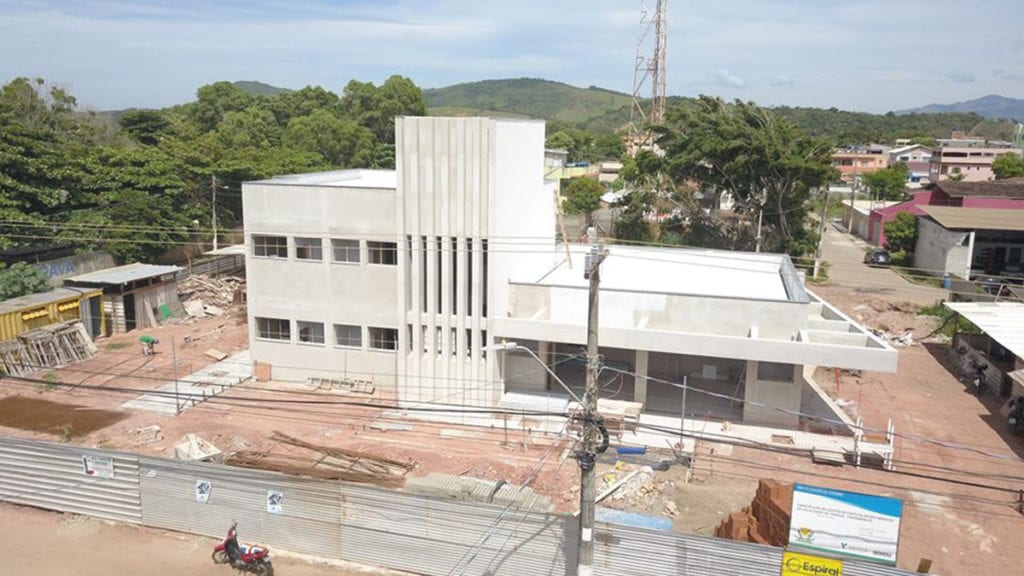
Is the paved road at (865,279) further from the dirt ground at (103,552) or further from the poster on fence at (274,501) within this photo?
the dirt ground at (103,552)

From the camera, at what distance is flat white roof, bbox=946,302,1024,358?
23484 mm

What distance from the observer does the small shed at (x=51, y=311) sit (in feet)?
89.4

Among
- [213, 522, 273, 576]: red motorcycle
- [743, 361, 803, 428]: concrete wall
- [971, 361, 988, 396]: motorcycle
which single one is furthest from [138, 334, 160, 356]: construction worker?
[971, 361, 988, 396]: motorcycle

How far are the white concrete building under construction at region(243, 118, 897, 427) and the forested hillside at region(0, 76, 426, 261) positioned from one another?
16.5m

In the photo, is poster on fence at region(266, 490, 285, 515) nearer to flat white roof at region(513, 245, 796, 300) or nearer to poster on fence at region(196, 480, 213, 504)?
poster on fence at region(196, 480, 213, 504)

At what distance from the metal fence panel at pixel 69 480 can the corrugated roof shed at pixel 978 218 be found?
41.9 m

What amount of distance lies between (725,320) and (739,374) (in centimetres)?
398

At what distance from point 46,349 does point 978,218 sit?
157ft

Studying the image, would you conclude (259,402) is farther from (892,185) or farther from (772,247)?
(892,185)

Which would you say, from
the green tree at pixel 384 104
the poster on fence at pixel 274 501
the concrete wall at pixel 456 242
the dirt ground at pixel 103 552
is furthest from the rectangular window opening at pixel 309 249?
the green tree at pixel 384 104

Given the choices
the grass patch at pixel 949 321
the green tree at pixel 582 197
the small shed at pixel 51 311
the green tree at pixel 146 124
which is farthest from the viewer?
the green tree at pixel 146 124

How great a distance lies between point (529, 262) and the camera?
83.7 feet

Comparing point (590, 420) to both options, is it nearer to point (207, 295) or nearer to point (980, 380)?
point (980, 380)

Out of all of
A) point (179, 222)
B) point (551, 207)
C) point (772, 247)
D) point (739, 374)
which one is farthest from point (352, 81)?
point (739, 374)
